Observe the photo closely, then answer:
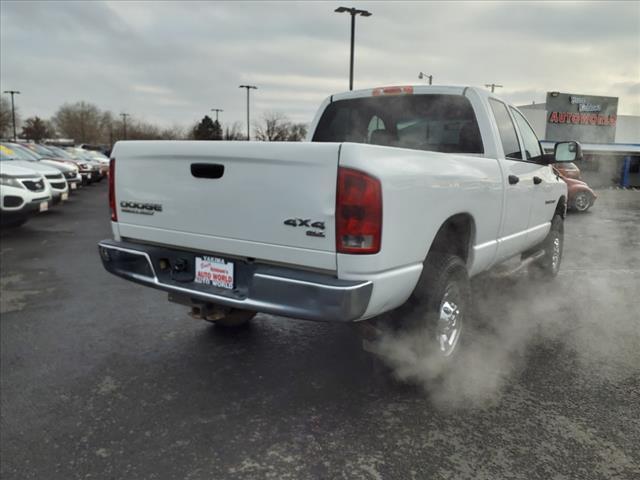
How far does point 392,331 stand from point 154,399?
4.81 feet

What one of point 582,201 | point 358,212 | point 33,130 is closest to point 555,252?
point 358,212

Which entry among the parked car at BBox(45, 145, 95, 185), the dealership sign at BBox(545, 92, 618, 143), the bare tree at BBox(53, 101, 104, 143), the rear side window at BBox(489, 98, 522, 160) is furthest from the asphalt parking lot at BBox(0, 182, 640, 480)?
the bare tree at BBox(53, 101, 104, 143)

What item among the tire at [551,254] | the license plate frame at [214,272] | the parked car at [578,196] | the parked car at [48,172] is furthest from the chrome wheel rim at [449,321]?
the parked car at [578,196]

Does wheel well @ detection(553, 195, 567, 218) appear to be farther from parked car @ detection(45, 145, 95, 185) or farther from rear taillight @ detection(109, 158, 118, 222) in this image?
parked car @ detection(45, 145, 95, 185)

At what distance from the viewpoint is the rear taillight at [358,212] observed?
7.53 feet

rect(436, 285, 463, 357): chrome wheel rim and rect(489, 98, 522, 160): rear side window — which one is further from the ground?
rect(489, 98, 522, 160): rear side window

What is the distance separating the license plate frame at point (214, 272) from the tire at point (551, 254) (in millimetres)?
3871

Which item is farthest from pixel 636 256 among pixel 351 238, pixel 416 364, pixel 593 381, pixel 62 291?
pixel 62 291

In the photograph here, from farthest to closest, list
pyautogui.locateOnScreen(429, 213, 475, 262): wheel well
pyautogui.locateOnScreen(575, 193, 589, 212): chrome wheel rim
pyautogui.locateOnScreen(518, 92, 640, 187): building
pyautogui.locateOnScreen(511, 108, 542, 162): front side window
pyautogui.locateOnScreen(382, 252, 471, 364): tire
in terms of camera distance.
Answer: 1. pyautogui.locateOnScreen(518, 92, 640, 187): building
2. pyautogui.locateOnScreen(575, 193, 589, 212): chrome wheel rim
3. pyautogui.locateOnScreen(511, 108, 542, 162): front side window
4. pyautogui.locateOnScreen(429, 213, 475, 262): wheel well
5. pyautogui.locateOnScreen(382, 252, 471, 364): tire

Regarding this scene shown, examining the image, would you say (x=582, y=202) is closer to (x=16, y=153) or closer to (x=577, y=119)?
(x=16, y=153)

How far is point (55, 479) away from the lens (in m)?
2.32

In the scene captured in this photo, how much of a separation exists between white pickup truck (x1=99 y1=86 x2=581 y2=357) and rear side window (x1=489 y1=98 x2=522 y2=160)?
2 cm

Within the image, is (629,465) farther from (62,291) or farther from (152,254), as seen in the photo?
(62,291)

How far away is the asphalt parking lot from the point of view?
7.95ft
